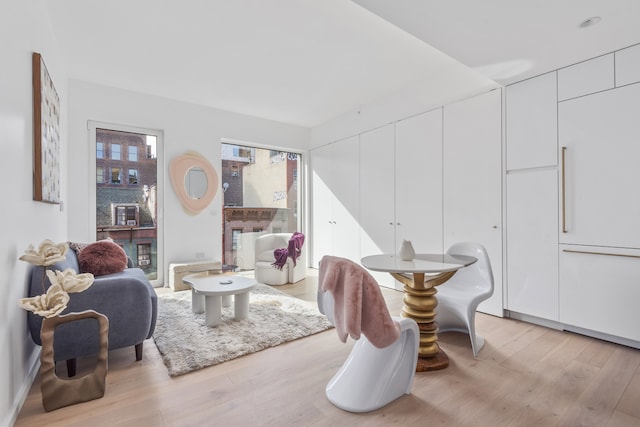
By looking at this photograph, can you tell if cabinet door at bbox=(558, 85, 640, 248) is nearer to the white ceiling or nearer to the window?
the white ceiling

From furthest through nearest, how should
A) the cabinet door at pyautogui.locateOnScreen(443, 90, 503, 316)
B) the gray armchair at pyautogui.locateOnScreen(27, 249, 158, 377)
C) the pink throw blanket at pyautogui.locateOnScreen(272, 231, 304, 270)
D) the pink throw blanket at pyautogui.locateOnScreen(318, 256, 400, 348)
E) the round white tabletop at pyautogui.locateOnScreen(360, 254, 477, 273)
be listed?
the pink throw blanket at pyautogui.locateOnScreen(272, 231, 304, 270), the cabinet door at pyautogui.locateOnScreen(443, 90, 503, 316), the round white tabletop at pyautogui.locateOnScreen(360, 254, 477, 273), the gray armchair at pyautogui.locateOnScreen(27, 249, 158, 377), the pink throw blanket at pyautogui.locateOnScreen(318, 256, 400, 348)

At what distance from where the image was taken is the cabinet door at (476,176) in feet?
10.3

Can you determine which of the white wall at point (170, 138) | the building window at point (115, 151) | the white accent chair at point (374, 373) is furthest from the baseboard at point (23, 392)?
the building window at point (115, 151)

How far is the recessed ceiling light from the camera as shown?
204 centimetres

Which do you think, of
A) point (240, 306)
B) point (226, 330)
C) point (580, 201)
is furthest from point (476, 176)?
point (226, 330)

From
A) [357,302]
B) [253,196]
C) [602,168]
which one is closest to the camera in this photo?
[357,302]

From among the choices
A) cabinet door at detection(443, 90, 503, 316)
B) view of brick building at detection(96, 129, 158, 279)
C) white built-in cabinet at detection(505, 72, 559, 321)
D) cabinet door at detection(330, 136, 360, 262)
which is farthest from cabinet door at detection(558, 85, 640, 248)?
view of brick building at detection(96, 129, 158, 279)

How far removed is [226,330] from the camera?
273 centimetres

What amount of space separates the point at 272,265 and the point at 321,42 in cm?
289

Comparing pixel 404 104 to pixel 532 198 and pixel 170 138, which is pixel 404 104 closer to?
pixel 532 198

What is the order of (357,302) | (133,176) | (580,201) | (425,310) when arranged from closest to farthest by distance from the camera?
(357,302)
(425,310)
(580,201)
(133,176)

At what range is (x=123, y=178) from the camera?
165 inches

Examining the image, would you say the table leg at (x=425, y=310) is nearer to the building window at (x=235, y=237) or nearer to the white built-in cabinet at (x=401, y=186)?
the white built-in cabinet at (x=401, y=186)

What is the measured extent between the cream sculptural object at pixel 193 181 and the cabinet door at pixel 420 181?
9.05 ft
